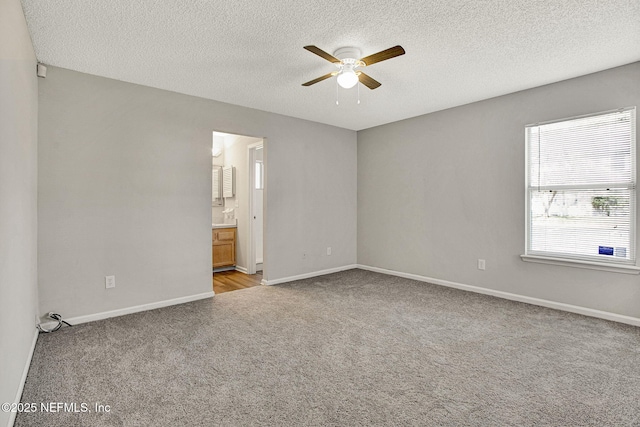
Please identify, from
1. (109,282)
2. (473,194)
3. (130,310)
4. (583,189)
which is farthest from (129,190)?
(583,189)

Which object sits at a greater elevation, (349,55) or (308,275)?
(349,55)

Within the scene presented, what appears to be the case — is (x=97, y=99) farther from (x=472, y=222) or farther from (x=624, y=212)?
(x=624, y=212)

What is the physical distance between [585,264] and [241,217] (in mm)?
4698

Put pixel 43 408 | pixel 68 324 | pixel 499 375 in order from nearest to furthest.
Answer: pixel 43 408
pixel 499 375
pixel 68 324

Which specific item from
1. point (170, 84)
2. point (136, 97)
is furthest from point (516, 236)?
point (136, 97)

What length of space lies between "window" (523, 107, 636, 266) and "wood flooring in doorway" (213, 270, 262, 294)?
364 centimetres

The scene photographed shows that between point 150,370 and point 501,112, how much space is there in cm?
442

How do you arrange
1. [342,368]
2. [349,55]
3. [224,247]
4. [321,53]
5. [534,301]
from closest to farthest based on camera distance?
1. [342,368]
2. [321,53]
3. [349,55]
4. [534,301]
5. [224,247]

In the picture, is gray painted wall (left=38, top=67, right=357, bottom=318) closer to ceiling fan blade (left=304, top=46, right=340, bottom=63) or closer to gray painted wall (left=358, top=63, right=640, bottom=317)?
gray painted wall (left=358, top=63, right=640, bottom=317)

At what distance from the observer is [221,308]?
3.52m

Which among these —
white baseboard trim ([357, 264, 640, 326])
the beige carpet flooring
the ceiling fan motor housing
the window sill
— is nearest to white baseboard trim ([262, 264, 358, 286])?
white baseboard trim ([357, 264, 640, 326])

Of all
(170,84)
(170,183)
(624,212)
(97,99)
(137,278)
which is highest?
(170,84)

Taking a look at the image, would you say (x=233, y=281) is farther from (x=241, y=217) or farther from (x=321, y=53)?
(x=321, y=53)

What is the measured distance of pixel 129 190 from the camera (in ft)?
10.9
